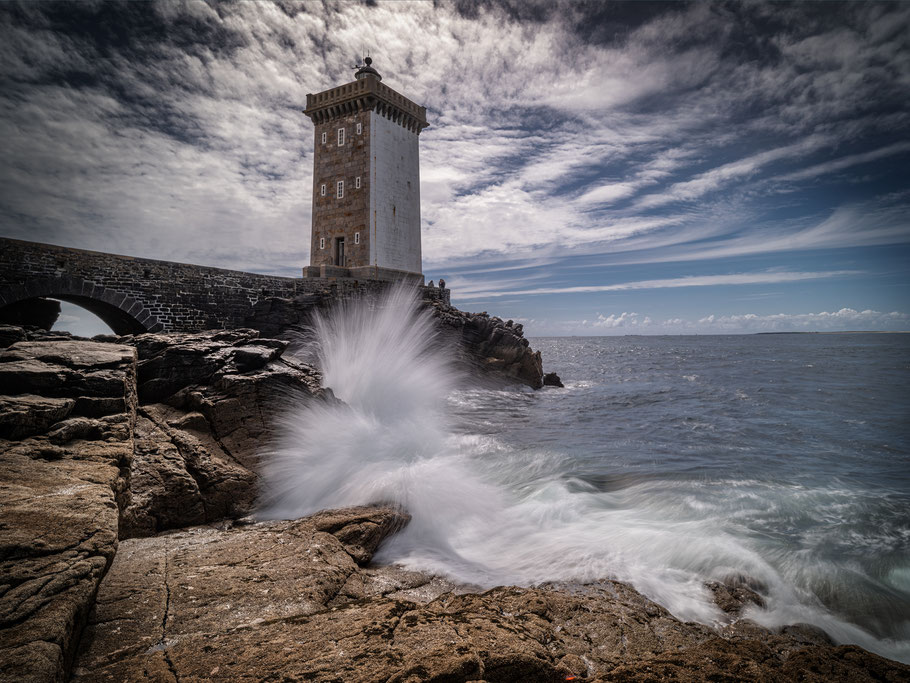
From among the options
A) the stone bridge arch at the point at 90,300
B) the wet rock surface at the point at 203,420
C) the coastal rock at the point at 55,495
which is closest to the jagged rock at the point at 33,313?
the stone bridge arch at the point at 90,300

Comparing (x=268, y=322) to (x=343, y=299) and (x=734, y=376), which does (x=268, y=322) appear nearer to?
(x=343, y=299)

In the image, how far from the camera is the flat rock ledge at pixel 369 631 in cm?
216

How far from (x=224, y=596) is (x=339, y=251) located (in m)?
20.7

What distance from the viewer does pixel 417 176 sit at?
2386cm

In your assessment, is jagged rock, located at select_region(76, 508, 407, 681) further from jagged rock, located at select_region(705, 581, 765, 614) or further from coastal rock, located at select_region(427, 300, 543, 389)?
coastal rock, located at select_region(427, 300, 543, 389)

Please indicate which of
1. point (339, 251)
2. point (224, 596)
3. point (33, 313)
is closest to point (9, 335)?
point (224, 596)

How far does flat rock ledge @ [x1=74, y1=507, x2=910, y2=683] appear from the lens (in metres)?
2.16

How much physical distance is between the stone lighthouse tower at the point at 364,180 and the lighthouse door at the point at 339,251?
0.05 meters

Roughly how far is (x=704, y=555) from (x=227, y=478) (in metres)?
6.18

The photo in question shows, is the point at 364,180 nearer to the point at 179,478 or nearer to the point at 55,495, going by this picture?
the point at 179,478

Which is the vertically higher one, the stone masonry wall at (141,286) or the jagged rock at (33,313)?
the stone masonry wall at (141,286)

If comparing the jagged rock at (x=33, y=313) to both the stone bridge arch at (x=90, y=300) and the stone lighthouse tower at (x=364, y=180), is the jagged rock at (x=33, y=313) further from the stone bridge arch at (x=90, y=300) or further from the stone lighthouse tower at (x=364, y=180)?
the stone lighthouse tower at (x=364, y=180)

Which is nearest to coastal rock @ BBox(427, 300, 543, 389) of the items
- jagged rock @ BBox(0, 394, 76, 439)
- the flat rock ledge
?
jagged rock @ BBox(0, 394, 76, 439)

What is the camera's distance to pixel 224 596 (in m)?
3.10
